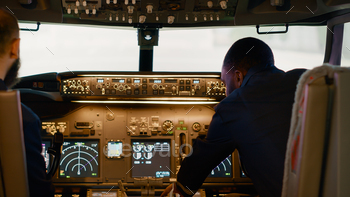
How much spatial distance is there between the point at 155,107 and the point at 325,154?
72.7 inches

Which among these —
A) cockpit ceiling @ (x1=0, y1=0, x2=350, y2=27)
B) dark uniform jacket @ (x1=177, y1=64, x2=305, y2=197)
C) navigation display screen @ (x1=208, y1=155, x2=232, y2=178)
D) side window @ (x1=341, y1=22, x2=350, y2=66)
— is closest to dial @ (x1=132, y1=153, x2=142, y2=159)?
navigation display screen @ (x1=208, y1=155, x2=232, y2=178)

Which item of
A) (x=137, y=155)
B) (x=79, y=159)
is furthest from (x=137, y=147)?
(x=79, y=159)

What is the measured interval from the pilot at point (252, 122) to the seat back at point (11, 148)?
79 centimetres

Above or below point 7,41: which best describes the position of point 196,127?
below

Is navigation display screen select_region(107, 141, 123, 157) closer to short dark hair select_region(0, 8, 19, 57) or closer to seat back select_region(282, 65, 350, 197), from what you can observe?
short dark hair select_region(0, 8, 19, 57)

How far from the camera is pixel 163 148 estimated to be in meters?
2.45

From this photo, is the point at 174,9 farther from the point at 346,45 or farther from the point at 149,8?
the point at 346,45

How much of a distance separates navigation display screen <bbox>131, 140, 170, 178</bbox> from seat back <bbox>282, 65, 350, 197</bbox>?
5.66 feet

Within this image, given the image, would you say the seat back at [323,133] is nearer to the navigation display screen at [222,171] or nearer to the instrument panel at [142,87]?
the instrument panel at [142,87]

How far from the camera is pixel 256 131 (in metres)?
1.18

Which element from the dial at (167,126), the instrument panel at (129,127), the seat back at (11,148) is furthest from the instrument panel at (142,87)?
the seat back at (11,148)

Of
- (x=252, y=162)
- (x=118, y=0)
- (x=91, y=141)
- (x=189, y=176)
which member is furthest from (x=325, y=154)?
(x=91, y=141)

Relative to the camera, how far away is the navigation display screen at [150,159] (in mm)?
2418

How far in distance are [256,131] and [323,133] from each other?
0.44 m
